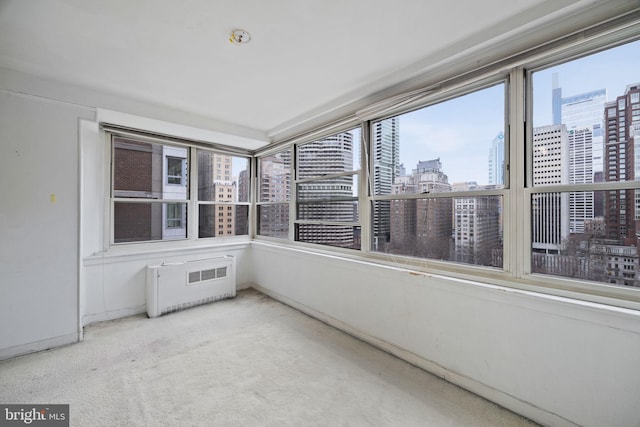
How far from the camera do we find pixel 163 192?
3607 millimetres

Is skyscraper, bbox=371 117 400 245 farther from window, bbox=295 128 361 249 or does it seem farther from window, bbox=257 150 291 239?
window, bbox=257 150 291 239

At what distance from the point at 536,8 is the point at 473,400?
249cm

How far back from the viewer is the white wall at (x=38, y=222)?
89.3 inches

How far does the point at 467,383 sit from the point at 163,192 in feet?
12.9

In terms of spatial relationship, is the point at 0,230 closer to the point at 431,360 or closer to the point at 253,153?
the point at 253,153

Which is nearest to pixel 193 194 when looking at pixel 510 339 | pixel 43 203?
pixel 43 203

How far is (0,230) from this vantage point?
2.24 m

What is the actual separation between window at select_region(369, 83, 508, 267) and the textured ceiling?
45cm

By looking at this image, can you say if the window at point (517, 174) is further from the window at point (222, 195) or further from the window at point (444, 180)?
the window at point (222, 195)

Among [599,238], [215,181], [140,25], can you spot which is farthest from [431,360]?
[215,181]

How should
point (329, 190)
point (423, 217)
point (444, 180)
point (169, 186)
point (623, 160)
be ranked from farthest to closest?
point (169, 186), point (329, 190), point (423, 217), point (444, 180), point (623, 160)

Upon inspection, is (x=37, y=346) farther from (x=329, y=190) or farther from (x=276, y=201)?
(x=329, y=190)

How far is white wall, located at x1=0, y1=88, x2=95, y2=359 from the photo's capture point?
2.27m

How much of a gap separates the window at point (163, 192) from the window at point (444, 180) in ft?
8.47
